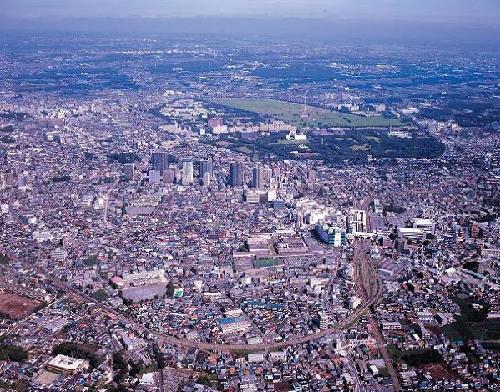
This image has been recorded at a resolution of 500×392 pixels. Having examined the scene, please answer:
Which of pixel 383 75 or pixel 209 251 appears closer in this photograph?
pixel 209 251

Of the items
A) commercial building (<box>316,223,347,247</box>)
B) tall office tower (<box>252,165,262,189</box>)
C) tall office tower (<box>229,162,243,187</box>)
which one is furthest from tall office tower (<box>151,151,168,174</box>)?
commercial building (<box>316,223,347,247</box>)

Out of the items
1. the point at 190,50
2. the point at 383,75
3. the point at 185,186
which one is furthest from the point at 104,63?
the point at 185,186

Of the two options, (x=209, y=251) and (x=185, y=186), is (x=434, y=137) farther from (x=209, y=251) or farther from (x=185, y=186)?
(x=209, y=251)

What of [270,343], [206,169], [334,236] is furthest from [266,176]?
[270,343]

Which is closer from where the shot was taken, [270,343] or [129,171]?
[270,343]

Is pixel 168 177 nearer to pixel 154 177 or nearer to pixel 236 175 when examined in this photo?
pixel 154 177

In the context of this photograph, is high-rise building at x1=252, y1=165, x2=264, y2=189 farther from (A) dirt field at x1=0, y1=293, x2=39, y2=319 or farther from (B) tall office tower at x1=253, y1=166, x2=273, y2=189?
(A) dirt field at x1=0, y1=293, x2=39, y2=319

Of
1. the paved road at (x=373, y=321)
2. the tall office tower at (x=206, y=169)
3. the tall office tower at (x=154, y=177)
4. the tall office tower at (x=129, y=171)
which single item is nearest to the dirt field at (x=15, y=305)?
the paved road at (x=373, y=321)
